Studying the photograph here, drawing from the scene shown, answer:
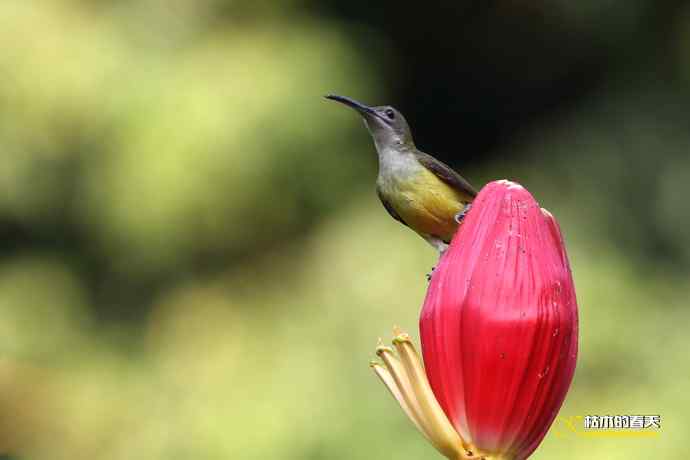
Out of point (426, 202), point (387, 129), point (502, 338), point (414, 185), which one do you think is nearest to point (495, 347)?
point (502, 338)

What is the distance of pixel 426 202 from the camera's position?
2.27 meters

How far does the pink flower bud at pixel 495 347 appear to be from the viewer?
115cm

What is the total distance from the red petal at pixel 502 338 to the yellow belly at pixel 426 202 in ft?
3.04

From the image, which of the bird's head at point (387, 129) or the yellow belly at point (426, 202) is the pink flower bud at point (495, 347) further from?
the bird's head at point (387, 129)

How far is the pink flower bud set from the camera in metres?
1.15

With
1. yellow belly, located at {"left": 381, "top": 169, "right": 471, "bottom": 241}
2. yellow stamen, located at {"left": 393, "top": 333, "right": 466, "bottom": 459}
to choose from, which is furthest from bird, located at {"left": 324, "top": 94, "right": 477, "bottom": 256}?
yellow stamen, located at {"left": 393, "top": 333, "right": 466, "bottom": 459}

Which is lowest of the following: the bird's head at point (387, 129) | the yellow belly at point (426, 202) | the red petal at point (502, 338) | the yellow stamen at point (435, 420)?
the yellow stamen at point (435, 420)

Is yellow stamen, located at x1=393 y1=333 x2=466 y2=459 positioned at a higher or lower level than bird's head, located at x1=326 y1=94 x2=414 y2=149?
lower

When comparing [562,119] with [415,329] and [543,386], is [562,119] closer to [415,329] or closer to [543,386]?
[415,329]

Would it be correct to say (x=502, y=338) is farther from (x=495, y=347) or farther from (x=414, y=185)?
(x=414, y=185)

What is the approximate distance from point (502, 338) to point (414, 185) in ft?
4.14

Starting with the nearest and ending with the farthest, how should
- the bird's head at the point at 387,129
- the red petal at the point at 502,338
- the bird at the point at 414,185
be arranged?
the red petal at the point at 502,338 < the bird at the point at 414,185 < the bird's head at the point at 387,129

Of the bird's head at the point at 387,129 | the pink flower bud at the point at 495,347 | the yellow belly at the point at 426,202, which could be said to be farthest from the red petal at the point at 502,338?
the bird's head at the point at 387,129

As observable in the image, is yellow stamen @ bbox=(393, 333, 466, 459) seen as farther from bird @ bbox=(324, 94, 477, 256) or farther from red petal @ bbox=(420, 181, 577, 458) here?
bird @ bbox=(324, 94, 477, 256)
